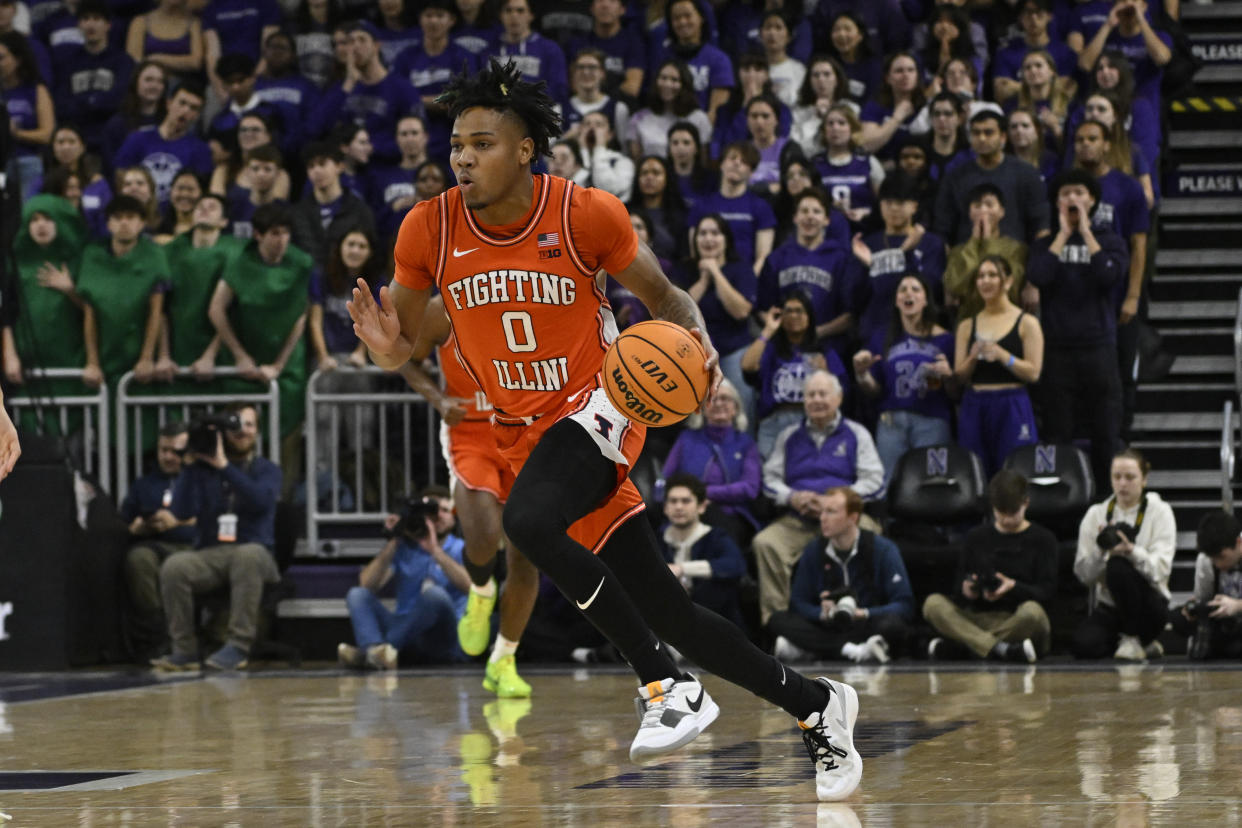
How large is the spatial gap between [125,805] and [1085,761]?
3016mm

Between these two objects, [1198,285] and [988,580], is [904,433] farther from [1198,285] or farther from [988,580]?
[1198,285]

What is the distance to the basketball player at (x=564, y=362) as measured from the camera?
5180 mm

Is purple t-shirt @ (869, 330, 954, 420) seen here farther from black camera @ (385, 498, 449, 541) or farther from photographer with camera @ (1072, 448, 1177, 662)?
black camera @ (385, 498, 449, 541)

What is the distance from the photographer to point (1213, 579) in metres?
10.4

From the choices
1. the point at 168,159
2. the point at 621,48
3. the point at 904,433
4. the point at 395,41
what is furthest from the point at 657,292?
the point at 395,41

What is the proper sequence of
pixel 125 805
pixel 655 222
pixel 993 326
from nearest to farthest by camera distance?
pixel 125 805, pixel 993 326, pixel 655 222

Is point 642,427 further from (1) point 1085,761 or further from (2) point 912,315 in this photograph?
(2) point 912,315

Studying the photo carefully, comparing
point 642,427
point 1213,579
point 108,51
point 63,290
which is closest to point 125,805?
point 642,427

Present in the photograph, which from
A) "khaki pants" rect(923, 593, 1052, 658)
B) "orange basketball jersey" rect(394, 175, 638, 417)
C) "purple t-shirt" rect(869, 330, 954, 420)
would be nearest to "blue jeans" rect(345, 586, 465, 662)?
"khaki pants" rect(923, 593, 1052, 658)

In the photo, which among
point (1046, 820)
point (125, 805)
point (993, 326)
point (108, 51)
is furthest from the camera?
point (108, 51)

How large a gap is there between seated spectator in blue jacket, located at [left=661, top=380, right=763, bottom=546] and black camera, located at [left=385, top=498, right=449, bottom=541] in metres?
1.54

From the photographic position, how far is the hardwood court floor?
508 cm

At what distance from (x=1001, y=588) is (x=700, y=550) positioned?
177 cm

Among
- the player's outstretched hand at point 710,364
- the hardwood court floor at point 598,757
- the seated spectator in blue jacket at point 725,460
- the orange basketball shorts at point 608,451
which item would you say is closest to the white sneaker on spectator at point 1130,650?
the hardwood court floor at point 598,757
